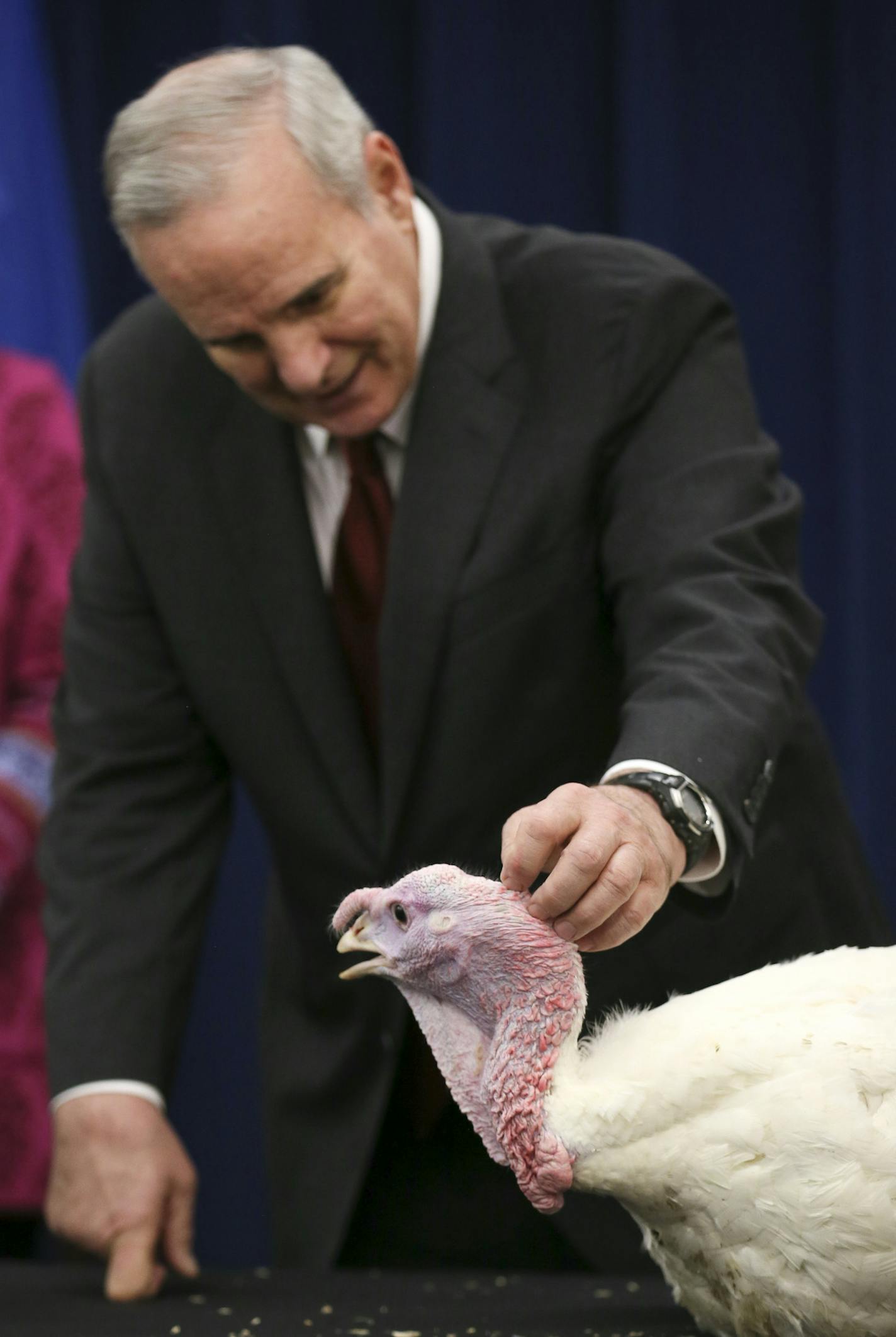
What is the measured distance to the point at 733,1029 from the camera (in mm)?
1197

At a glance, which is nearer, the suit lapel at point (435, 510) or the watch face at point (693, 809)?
the watch face at point (693, 809)

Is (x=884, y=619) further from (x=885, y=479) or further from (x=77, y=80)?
(x=77, y=80)

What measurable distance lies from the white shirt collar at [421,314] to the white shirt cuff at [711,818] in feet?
2.32

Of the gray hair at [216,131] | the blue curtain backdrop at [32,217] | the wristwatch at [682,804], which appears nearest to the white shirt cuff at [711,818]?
the wristwatch at [682,804]

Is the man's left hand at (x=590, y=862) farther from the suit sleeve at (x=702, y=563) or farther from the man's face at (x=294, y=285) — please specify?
the man's face at (x=294, y=285)

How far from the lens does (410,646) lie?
1.82m

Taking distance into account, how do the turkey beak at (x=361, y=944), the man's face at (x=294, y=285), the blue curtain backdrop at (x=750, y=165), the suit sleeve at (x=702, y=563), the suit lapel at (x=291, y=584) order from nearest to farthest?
the turkey beak at (x=361, y=944), the suit sleeve at (x=702, y=563), the man's face at (x=294, y=285), the suit lapel at (x=291, y=584), the blue curtain backdrop at (x=750, y=165)

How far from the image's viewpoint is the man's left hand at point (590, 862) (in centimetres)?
117

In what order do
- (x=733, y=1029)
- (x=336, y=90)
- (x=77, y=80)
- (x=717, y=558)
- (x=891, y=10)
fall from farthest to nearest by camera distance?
(x=77, y=80), (x=891, y=10), (x=336, y=90), (x=717, y=558), (x=733, y=1029)

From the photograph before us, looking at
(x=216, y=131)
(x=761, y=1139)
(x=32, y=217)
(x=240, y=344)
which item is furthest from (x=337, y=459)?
(x=32, y=217)

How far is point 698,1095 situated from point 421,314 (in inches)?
43.1

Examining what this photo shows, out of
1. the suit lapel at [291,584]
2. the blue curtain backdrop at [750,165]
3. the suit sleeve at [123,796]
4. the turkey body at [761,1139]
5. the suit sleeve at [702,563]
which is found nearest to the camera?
the turkey body at [761,1139]

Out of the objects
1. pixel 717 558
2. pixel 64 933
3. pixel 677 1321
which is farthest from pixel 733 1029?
pixel 64 933

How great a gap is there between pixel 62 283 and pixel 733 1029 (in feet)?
7.45
